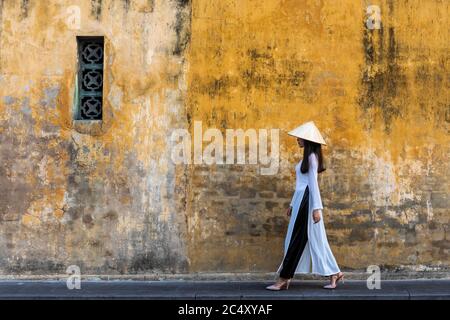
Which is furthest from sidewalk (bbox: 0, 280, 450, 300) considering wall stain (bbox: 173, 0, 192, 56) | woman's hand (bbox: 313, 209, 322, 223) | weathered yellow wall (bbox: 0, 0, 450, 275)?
wall stain (bbox: 173, 0, 192, 56)

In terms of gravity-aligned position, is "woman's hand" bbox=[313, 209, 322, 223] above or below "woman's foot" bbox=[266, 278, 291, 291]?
above

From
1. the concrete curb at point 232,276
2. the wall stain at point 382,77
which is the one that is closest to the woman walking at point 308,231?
the concrete curb at point 232,276

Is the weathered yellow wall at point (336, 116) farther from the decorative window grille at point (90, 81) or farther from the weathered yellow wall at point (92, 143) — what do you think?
the decorative window grille at point (90, 81)

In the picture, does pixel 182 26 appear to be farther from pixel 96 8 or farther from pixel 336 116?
pixel 336 116

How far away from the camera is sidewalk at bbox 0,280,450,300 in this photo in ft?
23.0

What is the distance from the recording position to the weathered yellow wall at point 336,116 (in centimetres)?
837

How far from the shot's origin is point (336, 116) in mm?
8484

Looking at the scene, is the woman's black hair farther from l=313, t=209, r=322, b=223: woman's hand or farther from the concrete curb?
the concrete curb

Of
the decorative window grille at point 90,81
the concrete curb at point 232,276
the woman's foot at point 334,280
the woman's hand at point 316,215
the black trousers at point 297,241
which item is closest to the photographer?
the woman's hand at point 316,215

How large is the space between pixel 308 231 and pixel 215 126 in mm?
2030

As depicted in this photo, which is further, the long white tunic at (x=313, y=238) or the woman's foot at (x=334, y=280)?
the woman's foot at (x=334, y=280)

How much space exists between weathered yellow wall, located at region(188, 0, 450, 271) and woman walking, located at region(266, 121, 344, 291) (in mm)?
880
